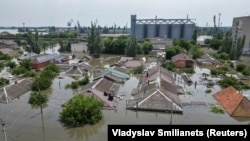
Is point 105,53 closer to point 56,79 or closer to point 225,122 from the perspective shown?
point 56,79

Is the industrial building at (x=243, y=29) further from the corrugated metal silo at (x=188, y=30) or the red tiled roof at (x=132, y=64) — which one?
the red tiled roof at (x=132, y=64)

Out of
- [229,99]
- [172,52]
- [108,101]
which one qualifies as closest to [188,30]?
[172,52]

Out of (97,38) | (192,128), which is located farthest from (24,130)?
(97,38)

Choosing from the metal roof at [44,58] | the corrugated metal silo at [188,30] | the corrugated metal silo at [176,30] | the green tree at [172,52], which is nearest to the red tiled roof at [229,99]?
the green tree at [172,52]

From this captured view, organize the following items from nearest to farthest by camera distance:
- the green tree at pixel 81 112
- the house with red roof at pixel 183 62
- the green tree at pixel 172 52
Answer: the green tree at pixel 81 112 → the house with red roof at pixel 183 62 → the green tree at pixel 172 52

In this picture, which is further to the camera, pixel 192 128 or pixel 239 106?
pixel 239 106

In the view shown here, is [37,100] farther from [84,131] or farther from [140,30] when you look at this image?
[140,30]

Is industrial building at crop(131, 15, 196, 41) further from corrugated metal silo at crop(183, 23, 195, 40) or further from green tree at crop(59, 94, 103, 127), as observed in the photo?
green tree at crop(59, 94, 103, 127)
